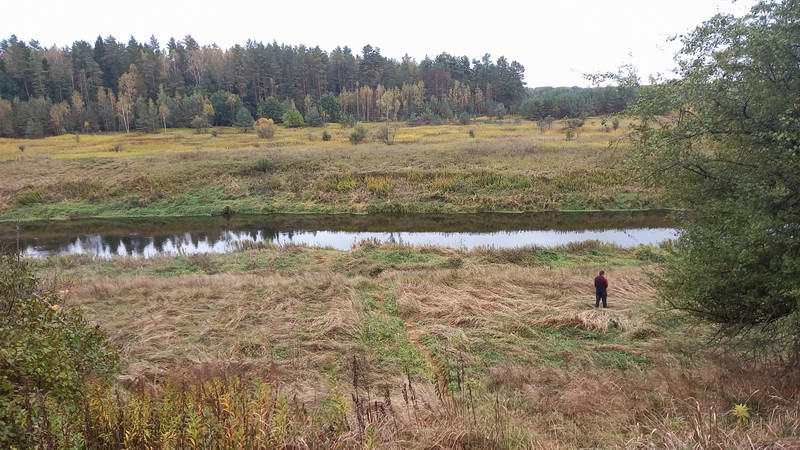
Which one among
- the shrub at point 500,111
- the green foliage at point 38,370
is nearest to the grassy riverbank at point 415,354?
the green foliage at point 38,370

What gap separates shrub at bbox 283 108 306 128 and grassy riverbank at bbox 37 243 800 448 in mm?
59813

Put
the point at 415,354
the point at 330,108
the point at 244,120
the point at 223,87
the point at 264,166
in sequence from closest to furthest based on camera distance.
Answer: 1. the point at 415,354
2. the point at 264,166
3. the point at 244,120
4. the point at 330,108
5. the point at 223,87

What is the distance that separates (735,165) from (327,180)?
118 ft

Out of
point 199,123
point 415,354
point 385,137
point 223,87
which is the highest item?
point 223,87

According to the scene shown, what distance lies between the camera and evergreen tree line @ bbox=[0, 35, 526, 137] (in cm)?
8169

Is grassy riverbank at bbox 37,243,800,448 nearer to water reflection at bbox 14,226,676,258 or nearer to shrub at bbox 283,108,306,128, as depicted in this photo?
water reflection at bbox 14,226,676,258

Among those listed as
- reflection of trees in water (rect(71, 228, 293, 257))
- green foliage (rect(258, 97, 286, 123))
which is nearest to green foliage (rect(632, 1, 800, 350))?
reflection of trees in water (rect(71, 228, 293, 257))

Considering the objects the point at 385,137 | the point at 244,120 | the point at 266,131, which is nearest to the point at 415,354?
the point at 385,137

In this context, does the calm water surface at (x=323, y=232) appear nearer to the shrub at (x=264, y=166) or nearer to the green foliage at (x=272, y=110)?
the shrub at (x=264, y=166)

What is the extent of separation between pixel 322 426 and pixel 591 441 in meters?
3.29

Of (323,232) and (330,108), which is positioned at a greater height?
(330,108)

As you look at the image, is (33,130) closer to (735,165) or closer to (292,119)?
(292,119)

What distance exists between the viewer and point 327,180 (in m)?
42.7

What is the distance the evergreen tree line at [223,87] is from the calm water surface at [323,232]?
151 ft
